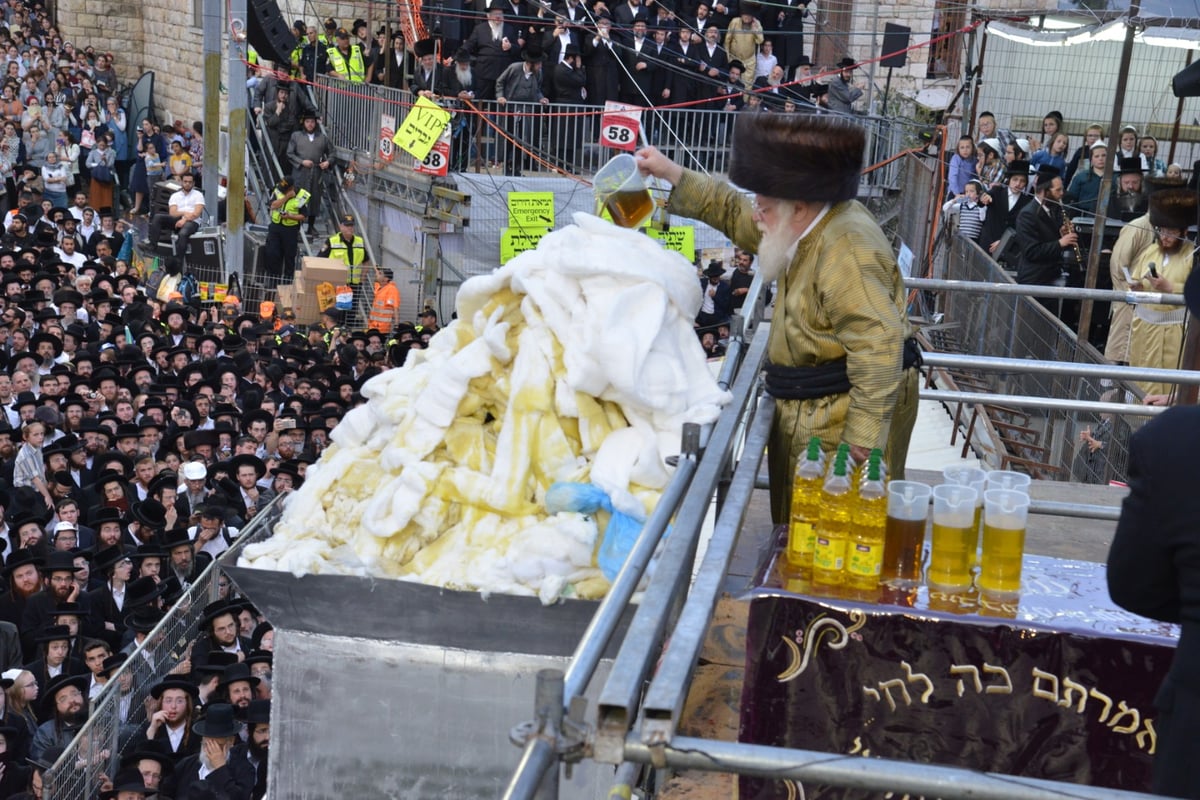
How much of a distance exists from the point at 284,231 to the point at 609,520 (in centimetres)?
1548

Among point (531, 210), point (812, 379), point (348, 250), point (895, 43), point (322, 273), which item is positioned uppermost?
point (895, 43)

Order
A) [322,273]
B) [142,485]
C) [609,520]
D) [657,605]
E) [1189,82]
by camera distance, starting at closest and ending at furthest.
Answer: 1. [657,605]
2. [609,520]
3. [1189,82]
4. [142,485]
5. [322,273]

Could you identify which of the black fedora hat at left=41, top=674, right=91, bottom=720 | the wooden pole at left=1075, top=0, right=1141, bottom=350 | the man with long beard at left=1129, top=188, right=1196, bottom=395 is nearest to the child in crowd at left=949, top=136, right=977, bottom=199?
the wooden pole at left=1075, top=0, right=1141, bottom=350

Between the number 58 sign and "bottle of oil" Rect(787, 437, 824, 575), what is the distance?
12.7m

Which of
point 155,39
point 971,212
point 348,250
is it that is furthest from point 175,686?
point 155,39

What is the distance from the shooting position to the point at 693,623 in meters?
2.40

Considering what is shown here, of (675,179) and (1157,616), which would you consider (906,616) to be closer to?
(1157,616)

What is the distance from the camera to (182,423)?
12.1m

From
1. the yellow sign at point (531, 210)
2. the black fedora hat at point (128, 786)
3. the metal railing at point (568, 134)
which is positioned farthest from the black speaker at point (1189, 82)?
the metal railing at point (568, 134)

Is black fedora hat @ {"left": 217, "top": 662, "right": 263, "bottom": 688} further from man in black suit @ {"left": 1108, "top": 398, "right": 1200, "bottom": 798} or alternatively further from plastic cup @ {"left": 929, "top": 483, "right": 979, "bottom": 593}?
man in black suit @ {"left": 1108, "top": 398, "right": 1200, "bottom": 798}

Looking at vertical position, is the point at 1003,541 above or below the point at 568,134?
above

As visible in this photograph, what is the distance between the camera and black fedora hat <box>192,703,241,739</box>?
7.82 m

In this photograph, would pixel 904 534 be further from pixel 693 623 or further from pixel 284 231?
pixel 284 231

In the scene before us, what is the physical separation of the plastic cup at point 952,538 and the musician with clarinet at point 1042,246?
26.6 feet
